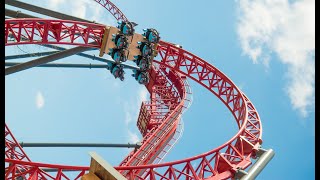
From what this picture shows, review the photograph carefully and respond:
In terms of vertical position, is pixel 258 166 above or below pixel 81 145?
below

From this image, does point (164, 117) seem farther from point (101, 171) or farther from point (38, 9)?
point (101, 171)

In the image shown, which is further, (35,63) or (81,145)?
(81,145)

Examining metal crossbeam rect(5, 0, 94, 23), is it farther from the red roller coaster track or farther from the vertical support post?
the vertical support post

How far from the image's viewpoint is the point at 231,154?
18.3m

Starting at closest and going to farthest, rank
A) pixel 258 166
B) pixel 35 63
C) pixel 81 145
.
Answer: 1. pixel 258 166
2. pixel 35 63
3. pixel 81 145

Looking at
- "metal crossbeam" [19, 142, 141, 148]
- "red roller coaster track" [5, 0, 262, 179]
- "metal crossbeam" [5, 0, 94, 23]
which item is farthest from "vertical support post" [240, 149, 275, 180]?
"metal crossbeam" [5, 0, 94, 23]

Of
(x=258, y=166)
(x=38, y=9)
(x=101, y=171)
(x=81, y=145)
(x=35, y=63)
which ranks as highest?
(x=38, y=9)

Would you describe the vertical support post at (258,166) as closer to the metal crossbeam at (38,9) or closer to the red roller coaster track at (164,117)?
the red roller coaster track at (164,117)

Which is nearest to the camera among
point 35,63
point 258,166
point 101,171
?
point 101,171

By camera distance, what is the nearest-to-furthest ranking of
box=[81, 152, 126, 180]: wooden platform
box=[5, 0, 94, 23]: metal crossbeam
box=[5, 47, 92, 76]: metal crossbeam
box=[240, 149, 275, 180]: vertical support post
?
box=[81, 152, 126, 180]: wooden platform, box=[240, 149, 275, 180]: vertical support post, box=[5, 47, 92, 76]: metal crossbeam, box=[5, 0, 94, 23]: metal crossbeam

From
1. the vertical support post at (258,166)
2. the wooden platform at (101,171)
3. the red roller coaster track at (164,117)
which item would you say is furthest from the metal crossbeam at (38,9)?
the wooden platform at (101,171)

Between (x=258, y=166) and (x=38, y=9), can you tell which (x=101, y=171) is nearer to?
(x=258, y=166)

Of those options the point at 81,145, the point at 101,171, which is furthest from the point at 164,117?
the point at 101,171
